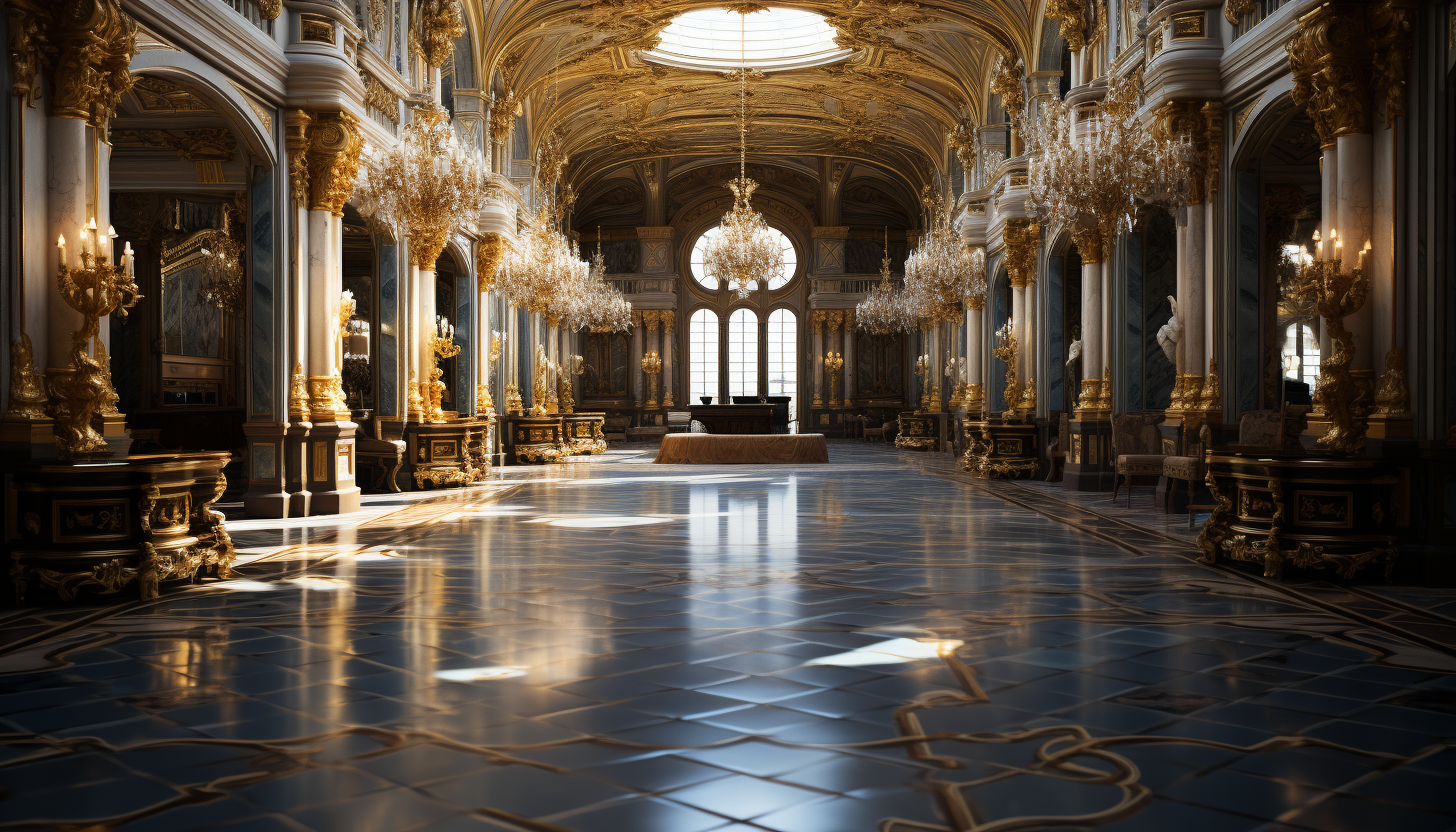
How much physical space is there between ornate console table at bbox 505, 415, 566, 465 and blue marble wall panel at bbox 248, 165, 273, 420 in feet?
29.2

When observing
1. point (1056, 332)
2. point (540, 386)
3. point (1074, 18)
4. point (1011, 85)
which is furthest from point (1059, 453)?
point (540, 386)

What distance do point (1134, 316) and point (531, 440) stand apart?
35.6 ft

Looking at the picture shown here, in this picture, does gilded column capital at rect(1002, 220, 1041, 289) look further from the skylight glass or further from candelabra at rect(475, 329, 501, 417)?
candelabra at rect(475, 329, 501, 417)

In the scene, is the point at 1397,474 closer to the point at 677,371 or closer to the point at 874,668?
the point at 874,668

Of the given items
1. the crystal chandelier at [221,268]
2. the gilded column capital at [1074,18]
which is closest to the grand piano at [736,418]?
the crystal chandelier at [221,268]

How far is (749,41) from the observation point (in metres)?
20.2

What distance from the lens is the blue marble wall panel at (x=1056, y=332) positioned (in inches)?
579

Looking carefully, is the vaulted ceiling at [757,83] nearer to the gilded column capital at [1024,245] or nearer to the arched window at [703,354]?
the gilded column capital at [1024,245]

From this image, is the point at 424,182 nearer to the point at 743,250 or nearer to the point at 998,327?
the point at 743,250

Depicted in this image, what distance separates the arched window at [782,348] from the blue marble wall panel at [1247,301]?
20.4 metres

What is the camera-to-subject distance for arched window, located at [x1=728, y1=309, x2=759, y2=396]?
97.3 ft

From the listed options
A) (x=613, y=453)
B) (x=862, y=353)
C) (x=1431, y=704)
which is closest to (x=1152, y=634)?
(x=1431, y=704)

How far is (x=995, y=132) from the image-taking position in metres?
18.3

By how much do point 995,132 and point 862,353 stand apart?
38.0 ft
